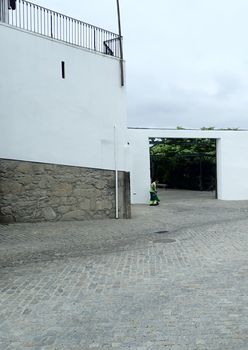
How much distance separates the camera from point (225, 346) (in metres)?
4.20

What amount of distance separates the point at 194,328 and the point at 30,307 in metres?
2.21

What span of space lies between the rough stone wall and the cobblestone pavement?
2.71 feet

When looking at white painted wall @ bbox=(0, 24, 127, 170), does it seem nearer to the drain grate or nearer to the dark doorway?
the drain grate

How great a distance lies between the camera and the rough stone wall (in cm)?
1266

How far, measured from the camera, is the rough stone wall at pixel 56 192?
12.7 meters

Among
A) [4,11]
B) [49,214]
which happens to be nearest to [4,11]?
[4,11]

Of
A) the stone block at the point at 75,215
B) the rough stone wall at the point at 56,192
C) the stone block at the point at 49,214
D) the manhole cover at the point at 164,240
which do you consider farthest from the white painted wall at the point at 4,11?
the manhole cover at the point at 164,240

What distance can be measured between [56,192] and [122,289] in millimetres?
7556

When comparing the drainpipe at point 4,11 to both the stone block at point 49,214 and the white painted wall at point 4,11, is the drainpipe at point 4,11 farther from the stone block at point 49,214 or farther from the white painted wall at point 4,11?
the stone block at point 49,214

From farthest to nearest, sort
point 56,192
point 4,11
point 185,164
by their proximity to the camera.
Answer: point 185,164 < point 56,192 < point 4,11

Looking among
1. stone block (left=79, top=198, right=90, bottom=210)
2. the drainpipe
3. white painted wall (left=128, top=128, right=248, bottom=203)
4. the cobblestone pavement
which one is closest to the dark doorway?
white painted wall (left=128, top=128, right=248, bottom=203)

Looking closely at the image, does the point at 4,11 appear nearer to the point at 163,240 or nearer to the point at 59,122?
the point at 59,122

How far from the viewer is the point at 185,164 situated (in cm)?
3316

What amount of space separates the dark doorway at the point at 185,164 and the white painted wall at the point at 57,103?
15.2 meters
